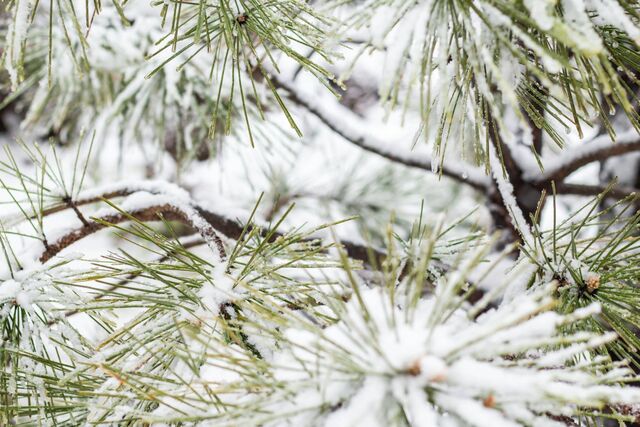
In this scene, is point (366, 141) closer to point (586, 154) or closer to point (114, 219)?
point (586, 154)

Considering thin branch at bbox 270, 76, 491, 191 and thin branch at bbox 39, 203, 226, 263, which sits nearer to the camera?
thin branch at bbox 39, 203, 226, 263

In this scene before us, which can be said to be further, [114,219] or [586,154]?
[586,154]

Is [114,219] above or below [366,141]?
below

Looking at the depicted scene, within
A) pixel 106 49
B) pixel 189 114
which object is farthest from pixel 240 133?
pixel 106 49

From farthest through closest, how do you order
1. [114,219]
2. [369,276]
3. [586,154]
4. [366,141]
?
[366,141]
[586,154]
[369,276]
[114,219]

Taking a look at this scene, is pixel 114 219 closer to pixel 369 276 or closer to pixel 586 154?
pixel 369 276

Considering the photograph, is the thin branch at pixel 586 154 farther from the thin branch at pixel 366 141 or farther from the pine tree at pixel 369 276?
the thin branch at pixel 366 141

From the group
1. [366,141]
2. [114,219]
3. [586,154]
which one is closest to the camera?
[114,219]

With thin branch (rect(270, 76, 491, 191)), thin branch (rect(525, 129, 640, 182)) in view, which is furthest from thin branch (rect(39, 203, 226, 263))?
thin branch (rect(525, 129, 640, 182))

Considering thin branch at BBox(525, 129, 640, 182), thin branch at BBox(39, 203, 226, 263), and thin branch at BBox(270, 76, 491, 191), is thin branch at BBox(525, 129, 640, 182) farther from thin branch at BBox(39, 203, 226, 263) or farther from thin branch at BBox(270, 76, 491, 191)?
thin branch at BBox(39, 203, 226, 263)

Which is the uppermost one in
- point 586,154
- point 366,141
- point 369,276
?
point 366,141

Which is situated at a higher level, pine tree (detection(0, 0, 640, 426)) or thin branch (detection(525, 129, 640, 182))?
thin branch (detection(525, 129, 640, 182))

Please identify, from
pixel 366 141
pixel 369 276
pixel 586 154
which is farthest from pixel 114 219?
pixel 586 154

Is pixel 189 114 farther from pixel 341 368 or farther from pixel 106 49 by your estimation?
pixel 341 368
